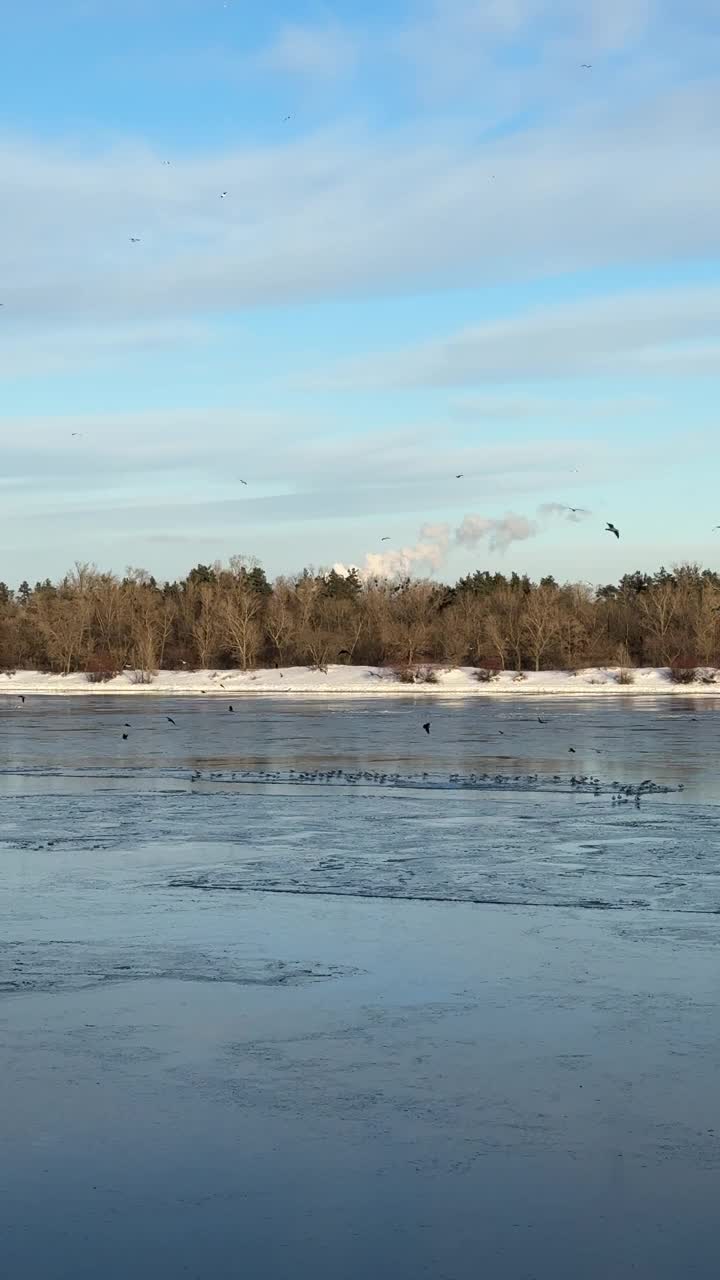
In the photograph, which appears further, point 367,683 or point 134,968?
point 367,683

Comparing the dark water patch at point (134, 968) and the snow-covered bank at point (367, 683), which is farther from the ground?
the snow-covered bank at point (367, 683)

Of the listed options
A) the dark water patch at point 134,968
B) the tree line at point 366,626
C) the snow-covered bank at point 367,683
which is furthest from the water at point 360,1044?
the tree line at point 366,626

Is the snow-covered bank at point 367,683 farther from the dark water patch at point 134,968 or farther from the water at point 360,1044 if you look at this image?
the dark water patch at point 134,968

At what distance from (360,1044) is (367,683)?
69513mm

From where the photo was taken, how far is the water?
5367mm

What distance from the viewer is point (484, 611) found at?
9162 cm

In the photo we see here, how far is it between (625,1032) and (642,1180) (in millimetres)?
2168

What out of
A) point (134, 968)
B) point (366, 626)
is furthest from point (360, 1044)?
point (366, 626)

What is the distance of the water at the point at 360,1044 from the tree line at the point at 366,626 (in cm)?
6558

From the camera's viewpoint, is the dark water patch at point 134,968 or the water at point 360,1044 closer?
the water at point 360,1044

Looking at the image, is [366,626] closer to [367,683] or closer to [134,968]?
[367,683]

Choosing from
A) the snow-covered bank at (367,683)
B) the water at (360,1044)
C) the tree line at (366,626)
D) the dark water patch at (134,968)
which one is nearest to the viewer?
the water at (360,1044)

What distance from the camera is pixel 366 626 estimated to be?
9262 centimetres

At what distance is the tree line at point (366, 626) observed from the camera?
84.2 meters
